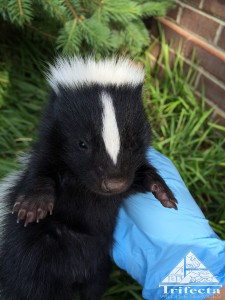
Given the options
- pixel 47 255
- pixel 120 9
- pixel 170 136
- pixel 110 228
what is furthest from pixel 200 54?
pixel 47 255

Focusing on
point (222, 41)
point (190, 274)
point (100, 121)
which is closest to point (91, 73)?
point (100, 121)

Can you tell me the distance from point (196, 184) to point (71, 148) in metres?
1.45

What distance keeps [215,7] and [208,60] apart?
16.4 inches

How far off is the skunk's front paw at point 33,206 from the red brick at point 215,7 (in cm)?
220

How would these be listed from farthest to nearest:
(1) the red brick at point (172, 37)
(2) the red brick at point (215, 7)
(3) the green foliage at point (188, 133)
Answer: (1) the red brick at point (172, 37) < (2) the red brick at point (215, 7) < (3) the green foliage at point (188, 133)

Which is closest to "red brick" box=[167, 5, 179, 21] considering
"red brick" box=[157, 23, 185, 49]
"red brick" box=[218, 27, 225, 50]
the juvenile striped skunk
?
"red brick" box=[157, 23, 185, 49]

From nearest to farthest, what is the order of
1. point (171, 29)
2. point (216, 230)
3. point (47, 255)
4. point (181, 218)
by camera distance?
point (47, 255) → point (181, 218) → point (216, 230) → point (171, 29)

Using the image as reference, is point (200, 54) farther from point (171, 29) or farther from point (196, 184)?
point (196, 184)

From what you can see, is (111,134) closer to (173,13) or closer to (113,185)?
(113,185)

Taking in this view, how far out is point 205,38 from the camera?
10.7 ft

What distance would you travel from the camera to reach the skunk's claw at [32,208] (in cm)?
169

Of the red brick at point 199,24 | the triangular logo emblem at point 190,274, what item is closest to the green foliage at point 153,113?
the red brick at point 199,24

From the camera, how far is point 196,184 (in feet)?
9.53

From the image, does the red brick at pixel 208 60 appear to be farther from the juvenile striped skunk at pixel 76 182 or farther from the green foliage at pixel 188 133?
the juvenile striped skunk at pixel 76 182
